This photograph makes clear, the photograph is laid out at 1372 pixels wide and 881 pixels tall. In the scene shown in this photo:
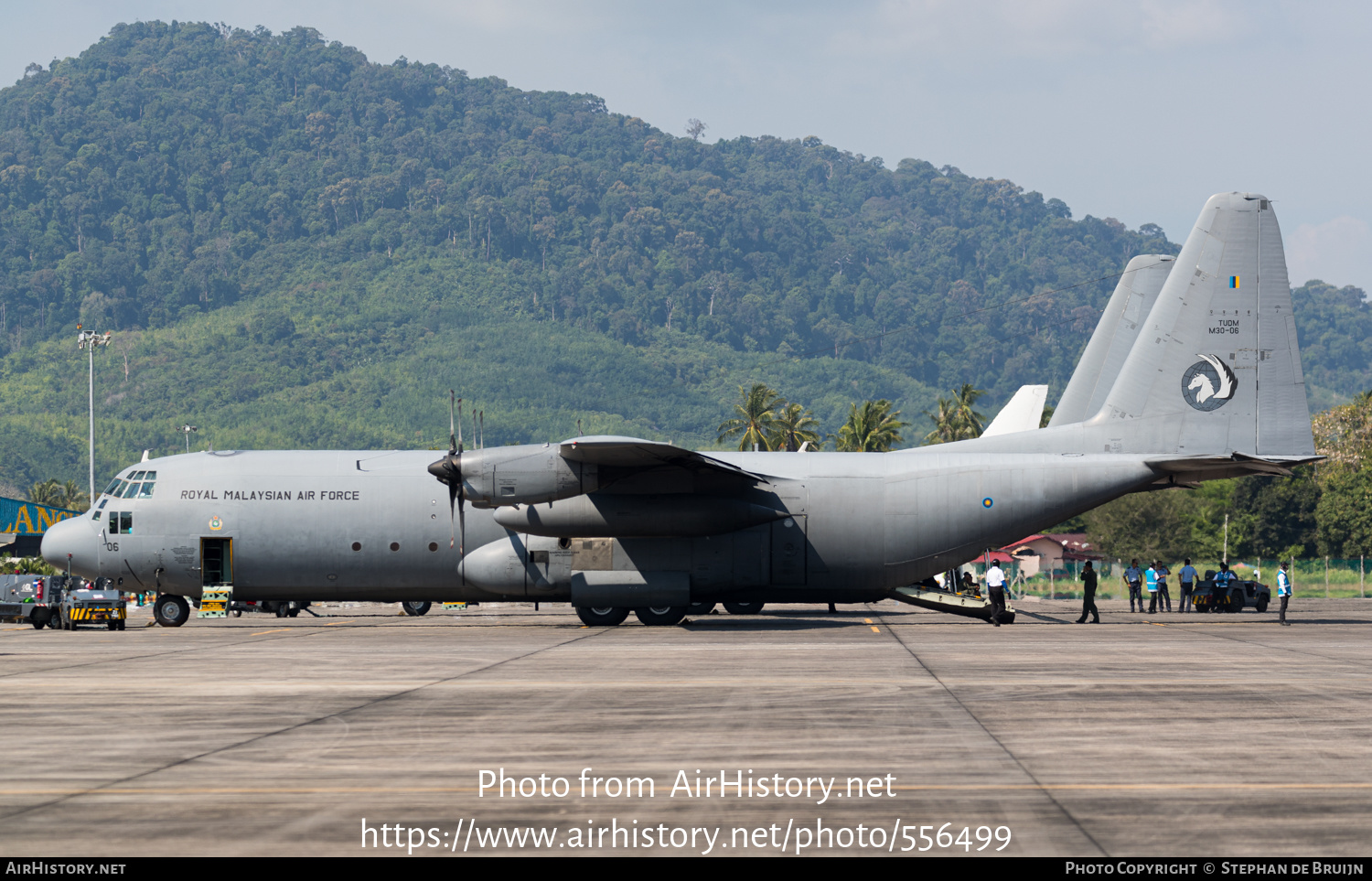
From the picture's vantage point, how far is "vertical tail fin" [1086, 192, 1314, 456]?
27.0 metres

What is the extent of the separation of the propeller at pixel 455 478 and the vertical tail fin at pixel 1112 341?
16218 mm

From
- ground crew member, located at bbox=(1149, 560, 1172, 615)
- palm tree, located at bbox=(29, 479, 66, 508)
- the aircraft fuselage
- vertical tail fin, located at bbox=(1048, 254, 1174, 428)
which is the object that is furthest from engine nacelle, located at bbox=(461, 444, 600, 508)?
palm tree, located at bbox=(29, 479, 66, 508)

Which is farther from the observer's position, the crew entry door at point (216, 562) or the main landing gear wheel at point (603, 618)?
the main landing gear wheel at point (603, 618)

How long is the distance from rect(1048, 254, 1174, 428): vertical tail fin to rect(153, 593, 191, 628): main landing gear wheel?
74.6ft

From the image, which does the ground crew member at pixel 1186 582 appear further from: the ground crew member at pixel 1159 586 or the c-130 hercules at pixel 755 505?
the c-130 hercules at pixel 755 505

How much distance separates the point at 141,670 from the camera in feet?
58.3

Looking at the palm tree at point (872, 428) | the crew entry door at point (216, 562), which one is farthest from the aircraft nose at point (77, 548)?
the palm tree at point (872, 428)

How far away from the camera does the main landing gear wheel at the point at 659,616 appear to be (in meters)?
27.5

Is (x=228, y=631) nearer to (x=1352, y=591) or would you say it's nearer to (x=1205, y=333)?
(x=1205, y=333)

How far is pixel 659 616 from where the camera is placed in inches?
1093

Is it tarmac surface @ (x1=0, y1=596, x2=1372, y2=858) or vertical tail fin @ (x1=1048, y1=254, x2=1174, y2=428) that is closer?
tarmac surface @ (x1=0, y1=596, x2=1372, y2=858)

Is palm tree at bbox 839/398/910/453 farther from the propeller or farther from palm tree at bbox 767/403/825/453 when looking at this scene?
the propeller
